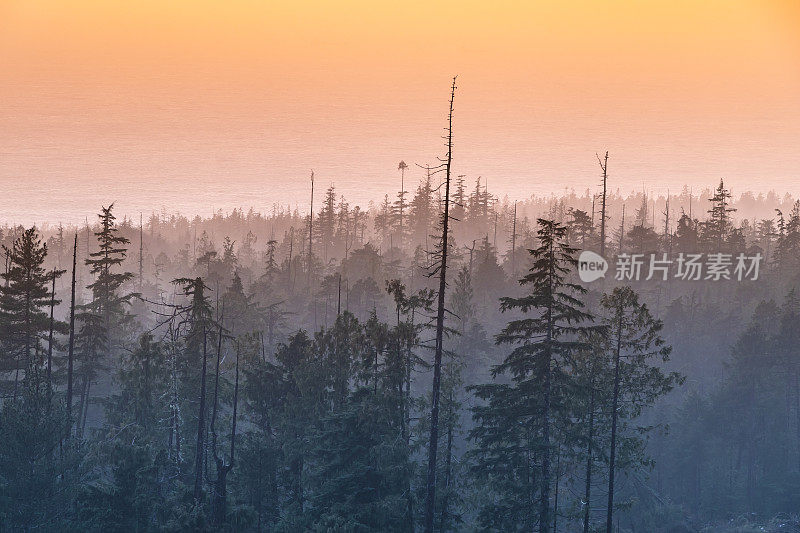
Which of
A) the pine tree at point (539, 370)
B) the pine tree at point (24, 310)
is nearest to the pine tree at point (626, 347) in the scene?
the pine tree at point (539, 370)

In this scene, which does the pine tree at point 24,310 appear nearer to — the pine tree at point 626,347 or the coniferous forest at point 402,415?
the coniferous forest at point 402,415

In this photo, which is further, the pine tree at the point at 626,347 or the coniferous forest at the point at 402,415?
the pine tree at the point at 626,347

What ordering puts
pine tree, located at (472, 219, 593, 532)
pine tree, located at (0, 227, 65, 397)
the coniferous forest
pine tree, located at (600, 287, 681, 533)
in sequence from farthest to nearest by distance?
1. pine tree, located at (0, 227, 65, 397)
2. pine tree, located at (600, 287, 681, 533)
3. the coniferous forest
4. pine tree, located at (472, 219, 593, 532)

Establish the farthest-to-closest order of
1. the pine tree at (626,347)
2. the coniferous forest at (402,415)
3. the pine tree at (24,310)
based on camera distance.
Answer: the pine tree at (24,310), the pine tree at (626,347), the coniferous forest at (402,415)

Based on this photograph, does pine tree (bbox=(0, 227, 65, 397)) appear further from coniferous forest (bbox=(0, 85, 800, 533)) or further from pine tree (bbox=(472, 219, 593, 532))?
pine tree (bbox=(472, 219, 593, 532))

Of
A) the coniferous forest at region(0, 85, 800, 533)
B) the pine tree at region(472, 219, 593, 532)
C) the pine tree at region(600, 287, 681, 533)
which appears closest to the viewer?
the pine tree at region(472, 219, 593, 532)

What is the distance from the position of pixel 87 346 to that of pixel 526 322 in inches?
1228

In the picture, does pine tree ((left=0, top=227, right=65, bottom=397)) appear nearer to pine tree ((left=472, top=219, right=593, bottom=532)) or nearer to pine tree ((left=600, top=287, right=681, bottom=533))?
pine tree ((left=472, top=219, right=593, bottom=532))

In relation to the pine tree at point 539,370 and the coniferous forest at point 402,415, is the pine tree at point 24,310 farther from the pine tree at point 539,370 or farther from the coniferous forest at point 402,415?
the pine tree at point 539,370

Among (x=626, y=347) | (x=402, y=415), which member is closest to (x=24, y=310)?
(x=402, y=415)

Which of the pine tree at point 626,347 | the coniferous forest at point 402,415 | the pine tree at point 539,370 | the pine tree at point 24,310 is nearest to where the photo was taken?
the pine tree at point 539,370

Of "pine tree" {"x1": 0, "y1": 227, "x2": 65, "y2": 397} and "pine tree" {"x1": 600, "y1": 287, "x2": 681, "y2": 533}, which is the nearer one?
"pine tree" {"x1": 600, "y1": 287, "x2": 681, "y2": 533}

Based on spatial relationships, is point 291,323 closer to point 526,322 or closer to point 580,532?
point 580,532

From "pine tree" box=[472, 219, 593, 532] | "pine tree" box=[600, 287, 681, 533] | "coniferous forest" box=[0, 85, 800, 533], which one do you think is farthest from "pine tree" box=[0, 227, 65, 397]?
"pine tree" box=[600, 287, 681, 533]
